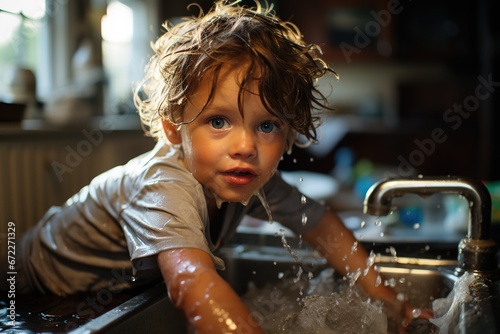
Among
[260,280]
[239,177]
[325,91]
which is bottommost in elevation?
[325,91]

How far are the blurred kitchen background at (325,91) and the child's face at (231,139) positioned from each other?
11.9 inches

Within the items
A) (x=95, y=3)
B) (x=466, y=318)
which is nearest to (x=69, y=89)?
(x=95, y=3)

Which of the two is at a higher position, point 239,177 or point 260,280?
point 239,177

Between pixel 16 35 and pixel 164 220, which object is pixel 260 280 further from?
pixel 16 35

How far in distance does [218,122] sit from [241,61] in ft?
0.29

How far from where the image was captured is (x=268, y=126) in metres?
0.73

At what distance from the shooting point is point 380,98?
3.99 meters

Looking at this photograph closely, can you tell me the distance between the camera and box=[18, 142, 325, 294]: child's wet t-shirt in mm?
726

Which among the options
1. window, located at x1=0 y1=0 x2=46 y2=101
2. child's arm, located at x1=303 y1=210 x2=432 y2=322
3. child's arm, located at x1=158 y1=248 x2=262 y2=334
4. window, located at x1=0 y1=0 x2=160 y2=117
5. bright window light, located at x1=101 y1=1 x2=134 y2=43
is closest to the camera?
child's arm, located at x1=158 y1=248 x2=262 y2=334

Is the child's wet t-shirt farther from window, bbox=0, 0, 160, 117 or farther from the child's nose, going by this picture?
window, bbox=0, 0, 160, 117

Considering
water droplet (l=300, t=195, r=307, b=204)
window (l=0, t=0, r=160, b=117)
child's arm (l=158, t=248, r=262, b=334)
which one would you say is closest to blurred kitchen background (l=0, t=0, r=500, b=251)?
window (l=0, t=0, r=160, b=117)

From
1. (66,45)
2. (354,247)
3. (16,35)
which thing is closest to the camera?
(354,247)

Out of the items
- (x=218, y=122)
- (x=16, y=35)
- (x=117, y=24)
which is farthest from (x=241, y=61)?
(x=117, y=24)

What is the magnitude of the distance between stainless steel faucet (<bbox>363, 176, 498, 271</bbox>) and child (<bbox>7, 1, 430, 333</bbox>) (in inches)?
5.3
